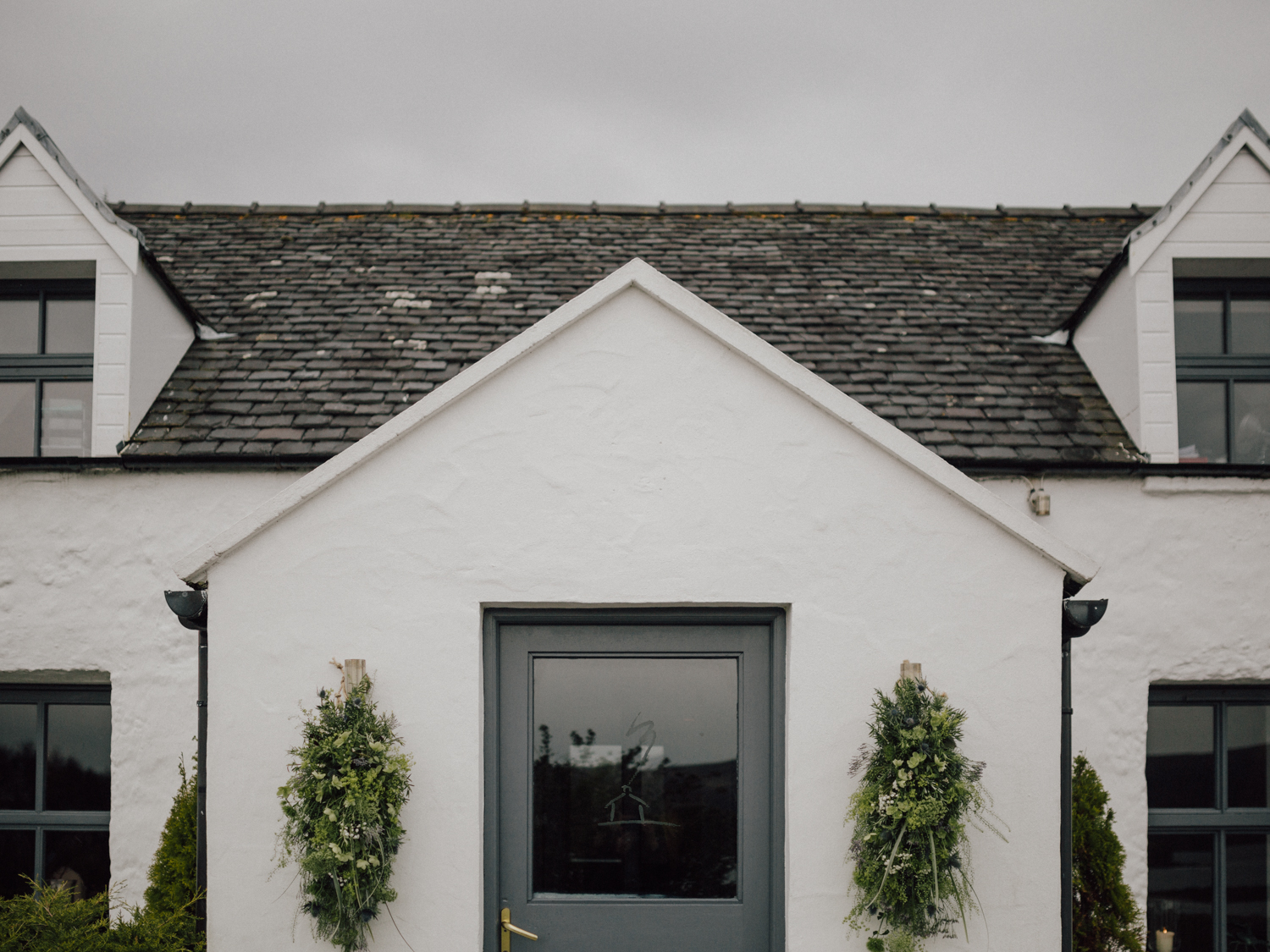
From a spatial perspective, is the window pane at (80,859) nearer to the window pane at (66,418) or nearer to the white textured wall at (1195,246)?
the window pane at (66,418)

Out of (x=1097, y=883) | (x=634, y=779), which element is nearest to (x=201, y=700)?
(x=634, y=779)

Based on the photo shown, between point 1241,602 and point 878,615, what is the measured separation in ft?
11.2

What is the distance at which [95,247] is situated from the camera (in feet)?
18.8

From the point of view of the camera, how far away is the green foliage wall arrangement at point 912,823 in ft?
10.5

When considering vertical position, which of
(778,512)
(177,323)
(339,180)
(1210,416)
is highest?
(339,180)

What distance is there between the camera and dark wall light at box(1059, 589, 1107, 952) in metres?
3.54

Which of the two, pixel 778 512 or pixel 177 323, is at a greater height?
pixel 177 323

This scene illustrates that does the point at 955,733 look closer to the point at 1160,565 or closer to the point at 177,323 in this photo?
the point at 1160,565

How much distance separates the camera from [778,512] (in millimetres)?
3600

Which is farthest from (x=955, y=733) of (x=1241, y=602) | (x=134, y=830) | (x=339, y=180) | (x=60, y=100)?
(x=339, y=180)

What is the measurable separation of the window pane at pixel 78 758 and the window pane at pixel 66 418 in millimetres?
1863

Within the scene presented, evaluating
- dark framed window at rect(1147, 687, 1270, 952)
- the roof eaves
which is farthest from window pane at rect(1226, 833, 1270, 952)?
the roof eaves

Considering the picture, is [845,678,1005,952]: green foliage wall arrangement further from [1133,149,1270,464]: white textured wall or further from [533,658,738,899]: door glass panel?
[1133,149,1270,464]: white textured wall

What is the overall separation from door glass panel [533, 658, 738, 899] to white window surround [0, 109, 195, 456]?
3976 millimetres
